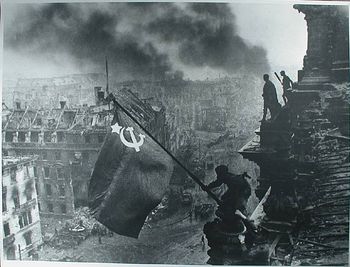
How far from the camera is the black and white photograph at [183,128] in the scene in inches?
134

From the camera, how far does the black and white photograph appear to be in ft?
11.1

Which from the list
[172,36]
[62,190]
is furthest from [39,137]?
[172,36]

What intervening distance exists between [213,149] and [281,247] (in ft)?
3.17

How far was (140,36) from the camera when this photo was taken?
343 cm

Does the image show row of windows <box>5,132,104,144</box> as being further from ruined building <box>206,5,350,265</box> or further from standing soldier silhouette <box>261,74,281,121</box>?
standing soldier silhouette <box>261,74,281,121</box>

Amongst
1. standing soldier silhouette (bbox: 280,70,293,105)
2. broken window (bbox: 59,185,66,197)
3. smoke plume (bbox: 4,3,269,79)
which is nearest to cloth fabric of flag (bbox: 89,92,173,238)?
broken window (bbox: 59,185,66,197)

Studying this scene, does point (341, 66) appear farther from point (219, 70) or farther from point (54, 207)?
point (54, 207)

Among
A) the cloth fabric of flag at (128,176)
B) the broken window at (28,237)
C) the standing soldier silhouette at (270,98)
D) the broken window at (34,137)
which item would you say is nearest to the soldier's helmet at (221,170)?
the cloth fabric of flag at (128,176)

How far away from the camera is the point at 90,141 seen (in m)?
3.53

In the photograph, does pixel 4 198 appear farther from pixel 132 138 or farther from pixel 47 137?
pixel 132 138

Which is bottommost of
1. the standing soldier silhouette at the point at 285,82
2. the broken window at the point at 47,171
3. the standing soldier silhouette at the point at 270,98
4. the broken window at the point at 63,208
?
the broken window at the point at 63,208

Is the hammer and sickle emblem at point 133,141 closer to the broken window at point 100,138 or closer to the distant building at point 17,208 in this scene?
the broken window at point 100,138

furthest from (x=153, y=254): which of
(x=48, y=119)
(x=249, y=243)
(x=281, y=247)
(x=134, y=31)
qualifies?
(x=134, y=31)

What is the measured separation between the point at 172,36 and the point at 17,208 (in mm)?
1935
